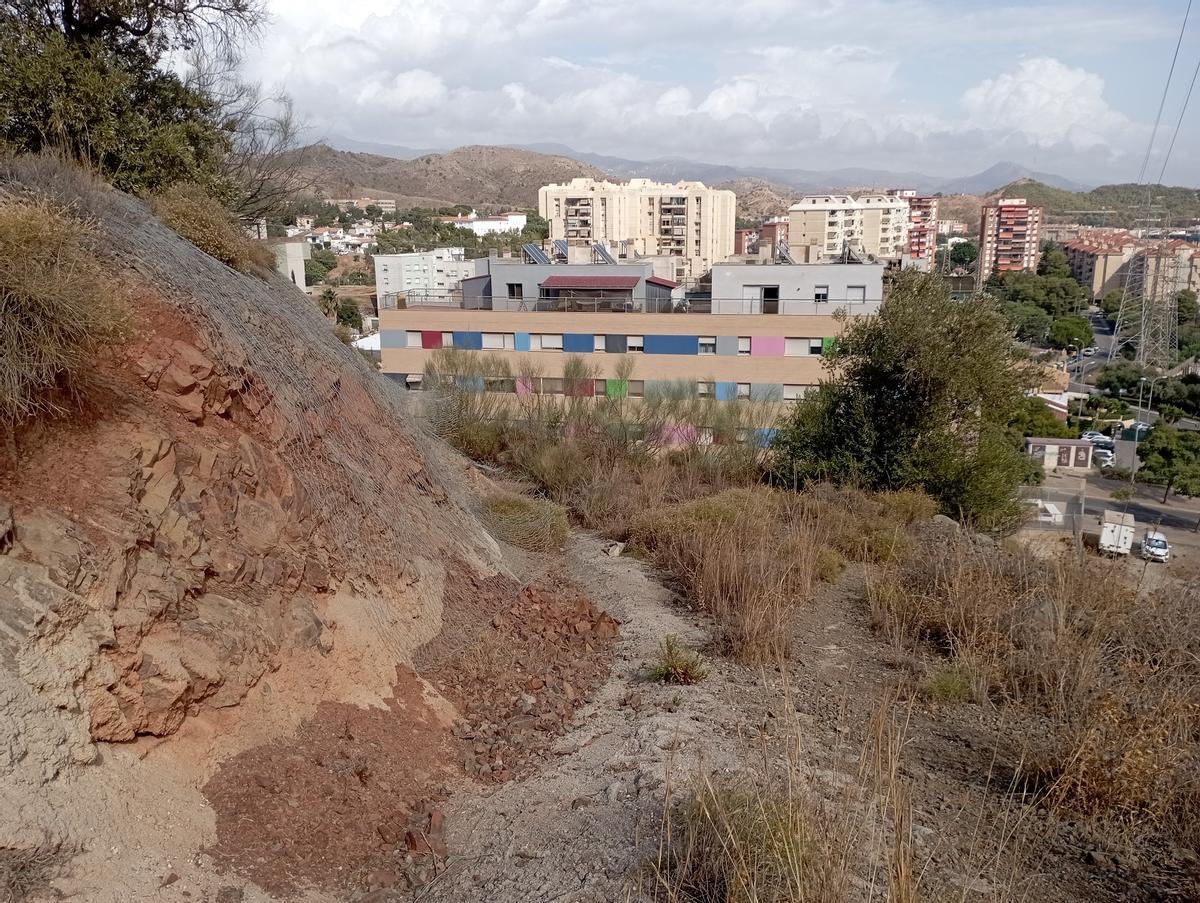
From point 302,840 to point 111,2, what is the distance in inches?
340

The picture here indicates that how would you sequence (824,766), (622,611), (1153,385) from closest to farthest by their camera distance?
1. (824,766)
2. (622,611)
3. (1153,385)

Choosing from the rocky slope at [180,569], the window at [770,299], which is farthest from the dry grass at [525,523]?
the window at [770,299]

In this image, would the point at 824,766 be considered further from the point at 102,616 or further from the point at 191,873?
the point at 102,616

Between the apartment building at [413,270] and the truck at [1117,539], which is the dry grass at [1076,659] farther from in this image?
the apartment building at [413,270]

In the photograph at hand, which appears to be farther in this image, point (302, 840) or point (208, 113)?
point (208, 113)

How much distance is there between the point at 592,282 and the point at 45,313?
24.8 meters

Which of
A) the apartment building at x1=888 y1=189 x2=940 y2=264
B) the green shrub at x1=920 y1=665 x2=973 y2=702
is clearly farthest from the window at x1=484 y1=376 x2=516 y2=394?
the apartment building at x1=888 y1=189 x2=940 y2=264

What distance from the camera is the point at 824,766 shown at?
4949 millimetres

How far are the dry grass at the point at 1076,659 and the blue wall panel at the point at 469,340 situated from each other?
2094cm

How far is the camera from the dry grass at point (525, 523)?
31.0ft

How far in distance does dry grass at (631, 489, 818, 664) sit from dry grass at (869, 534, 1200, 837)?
88 cm

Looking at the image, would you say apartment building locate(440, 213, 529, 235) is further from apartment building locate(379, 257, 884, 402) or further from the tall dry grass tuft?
the tall dry grass tuft

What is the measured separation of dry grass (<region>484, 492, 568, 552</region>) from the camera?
9.44 m

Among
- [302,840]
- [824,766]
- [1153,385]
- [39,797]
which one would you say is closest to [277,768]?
[302,840]
